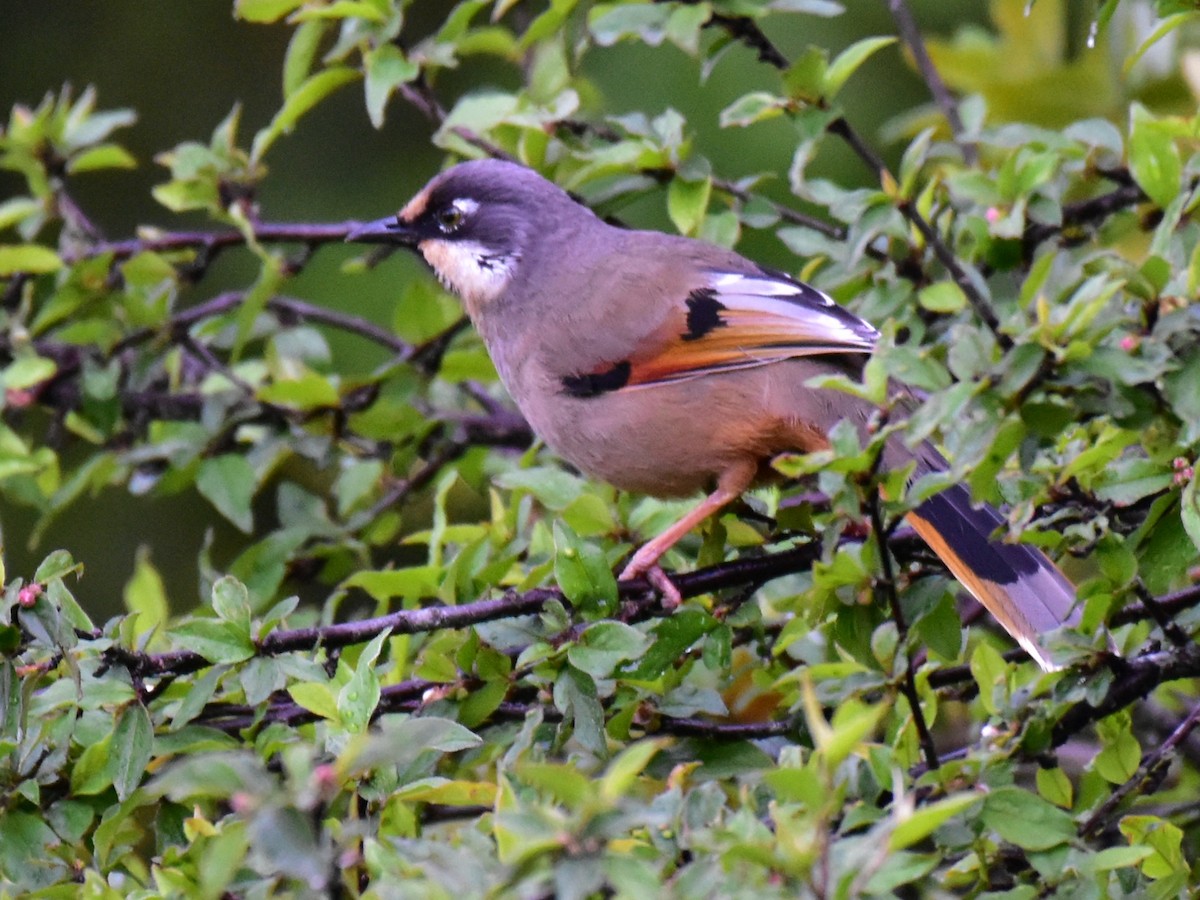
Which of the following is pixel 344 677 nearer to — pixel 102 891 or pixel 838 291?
pixel 102 891

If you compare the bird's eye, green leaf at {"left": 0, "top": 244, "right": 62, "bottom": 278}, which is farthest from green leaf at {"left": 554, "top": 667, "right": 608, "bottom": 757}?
green leaf at {"left": 0, "top": 244, "right": 62, "bottom": 278}

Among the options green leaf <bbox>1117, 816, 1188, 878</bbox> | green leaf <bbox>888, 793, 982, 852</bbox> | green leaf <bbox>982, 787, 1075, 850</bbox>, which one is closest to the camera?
green leaf <bbox>888, 793, 982, 852</bbox>

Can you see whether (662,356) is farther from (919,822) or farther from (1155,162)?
(919,822)

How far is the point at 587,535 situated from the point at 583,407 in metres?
0.55

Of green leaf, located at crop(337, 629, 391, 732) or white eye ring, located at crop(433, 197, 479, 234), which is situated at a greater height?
white eye ring, located at crop(433, 197, 479, 234)

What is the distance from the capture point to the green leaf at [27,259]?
13.7ft

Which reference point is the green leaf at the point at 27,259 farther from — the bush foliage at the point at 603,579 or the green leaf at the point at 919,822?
the green leaf at the point at 919,822

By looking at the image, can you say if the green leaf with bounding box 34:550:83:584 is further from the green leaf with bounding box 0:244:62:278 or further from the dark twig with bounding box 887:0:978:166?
the dark twig with bounding box 887:0:978:166

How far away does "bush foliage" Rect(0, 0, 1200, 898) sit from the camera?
2.04 meters

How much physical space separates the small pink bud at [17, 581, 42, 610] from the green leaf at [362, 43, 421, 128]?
166 centimetres

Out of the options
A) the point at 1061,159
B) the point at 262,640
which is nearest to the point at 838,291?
the point at 1061,159

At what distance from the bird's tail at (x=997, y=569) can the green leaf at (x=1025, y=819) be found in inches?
30.2

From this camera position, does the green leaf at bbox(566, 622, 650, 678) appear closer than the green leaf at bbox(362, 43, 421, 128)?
Yes

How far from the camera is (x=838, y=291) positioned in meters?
3.88
